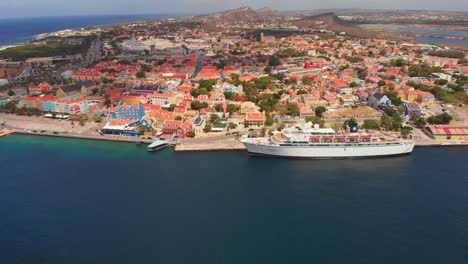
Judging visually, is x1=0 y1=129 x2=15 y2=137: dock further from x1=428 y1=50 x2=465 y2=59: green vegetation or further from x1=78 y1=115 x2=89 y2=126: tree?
x1=428 y1=50 x2=465 y2=59: green vegetation

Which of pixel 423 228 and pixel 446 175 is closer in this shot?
pixel 423 228

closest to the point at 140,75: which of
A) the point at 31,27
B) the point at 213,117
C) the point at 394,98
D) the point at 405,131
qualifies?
the point at 213,117

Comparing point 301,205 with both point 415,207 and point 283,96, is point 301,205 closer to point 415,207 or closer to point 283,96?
point 415,207

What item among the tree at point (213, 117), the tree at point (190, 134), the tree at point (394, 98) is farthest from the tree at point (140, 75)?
the tree at point (394, 98)

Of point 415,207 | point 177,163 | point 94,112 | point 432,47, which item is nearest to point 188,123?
point 177,163

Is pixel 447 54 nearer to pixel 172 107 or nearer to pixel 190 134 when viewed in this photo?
pixel 172 107

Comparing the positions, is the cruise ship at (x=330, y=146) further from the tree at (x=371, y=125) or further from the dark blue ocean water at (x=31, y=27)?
the dark blue ocean water at (x=31, y=27)
